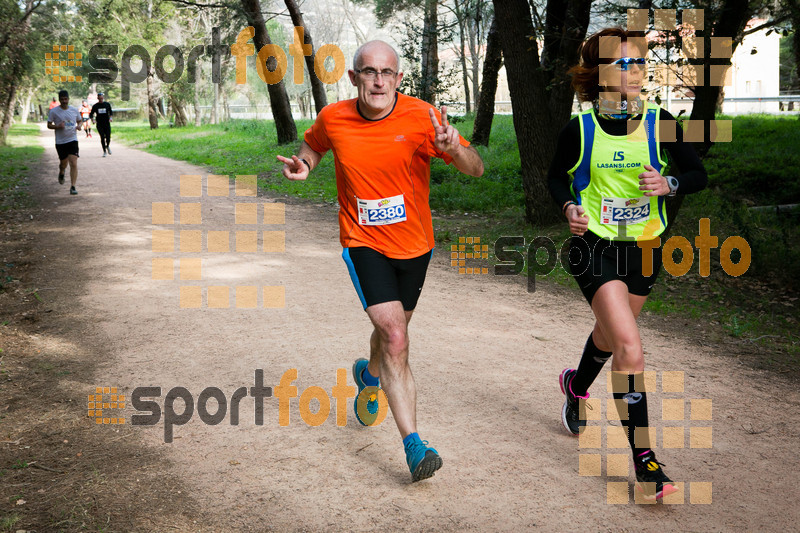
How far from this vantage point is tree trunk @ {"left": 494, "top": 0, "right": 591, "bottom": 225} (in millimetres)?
10266

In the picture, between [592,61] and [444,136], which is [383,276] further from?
[592,61]

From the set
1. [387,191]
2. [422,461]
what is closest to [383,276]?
[387,191]

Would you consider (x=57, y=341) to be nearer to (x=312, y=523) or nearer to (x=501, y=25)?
(x=312, y=523)

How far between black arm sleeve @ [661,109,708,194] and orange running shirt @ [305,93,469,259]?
3.57 feet

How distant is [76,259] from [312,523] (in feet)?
24.1

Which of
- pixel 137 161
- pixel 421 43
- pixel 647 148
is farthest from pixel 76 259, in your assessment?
pixel 137 161

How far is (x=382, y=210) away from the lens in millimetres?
3904

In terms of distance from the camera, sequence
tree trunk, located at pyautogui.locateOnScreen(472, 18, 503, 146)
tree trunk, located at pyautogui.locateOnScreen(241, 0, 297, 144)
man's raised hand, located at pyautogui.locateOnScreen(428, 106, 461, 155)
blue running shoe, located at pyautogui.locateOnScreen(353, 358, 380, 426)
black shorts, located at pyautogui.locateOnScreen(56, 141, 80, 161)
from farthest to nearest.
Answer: tree trunk, located at pyautogui.locateOnScreen(241, 0, 297, 144) < tree trunk, located at pyautogui.locateOnScreen(472, 18, 503, 146) < black shorts, located at pyautogui.locateOnScreen(56, 141, 80, 161) < blue running shoe, located at pyautogui.locateOnScreen(353, 358, 380, 426) < man's raised hand, located at pyautogui.locateOnScreen(428, 106, 461, 155)

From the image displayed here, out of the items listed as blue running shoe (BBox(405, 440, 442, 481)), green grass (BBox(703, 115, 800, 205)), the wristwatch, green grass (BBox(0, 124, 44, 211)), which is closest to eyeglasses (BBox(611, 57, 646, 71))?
the wristwatch

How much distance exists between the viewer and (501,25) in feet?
34.4

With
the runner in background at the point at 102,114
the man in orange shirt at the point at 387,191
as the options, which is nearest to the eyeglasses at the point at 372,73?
the man in orange shirt at the point at 387,191

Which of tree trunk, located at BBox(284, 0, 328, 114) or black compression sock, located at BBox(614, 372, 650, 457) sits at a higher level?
tree trunk, located at BBox(284, 0, 328, 114)

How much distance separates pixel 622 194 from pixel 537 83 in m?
7.18

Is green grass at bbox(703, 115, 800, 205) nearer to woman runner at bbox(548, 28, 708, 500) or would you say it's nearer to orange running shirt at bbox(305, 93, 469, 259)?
woman runner at bbox(548, 28, 708, 500)
